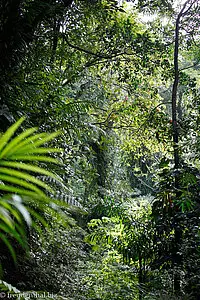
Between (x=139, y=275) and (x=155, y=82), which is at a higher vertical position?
(x=155, y=82)

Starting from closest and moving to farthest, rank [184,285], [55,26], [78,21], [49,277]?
[49,277] < [184,285] < [55,26] < [78,21]

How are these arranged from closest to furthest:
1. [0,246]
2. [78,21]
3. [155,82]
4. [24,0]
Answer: [0,246]
[24,0]
[78,21]
[155,82]

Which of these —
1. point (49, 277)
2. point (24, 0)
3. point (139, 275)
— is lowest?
point (49, 277)

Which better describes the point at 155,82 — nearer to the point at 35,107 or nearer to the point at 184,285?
the point at 35,107

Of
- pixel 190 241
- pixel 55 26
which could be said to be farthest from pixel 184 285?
pixel 55 26

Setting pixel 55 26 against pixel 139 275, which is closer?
pixel 55 26

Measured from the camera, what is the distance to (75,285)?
238cm

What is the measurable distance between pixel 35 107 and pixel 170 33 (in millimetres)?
1879

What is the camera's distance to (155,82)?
4418 mm

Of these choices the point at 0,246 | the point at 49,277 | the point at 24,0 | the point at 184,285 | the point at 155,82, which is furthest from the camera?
the point at 155,82

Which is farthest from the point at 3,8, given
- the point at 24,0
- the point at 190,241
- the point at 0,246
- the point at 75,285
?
the point at 190,241

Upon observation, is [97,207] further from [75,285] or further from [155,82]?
[155,82]

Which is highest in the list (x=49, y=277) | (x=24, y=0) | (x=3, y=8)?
(x=24, y=0)

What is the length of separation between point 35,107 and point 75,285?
1322 mm
